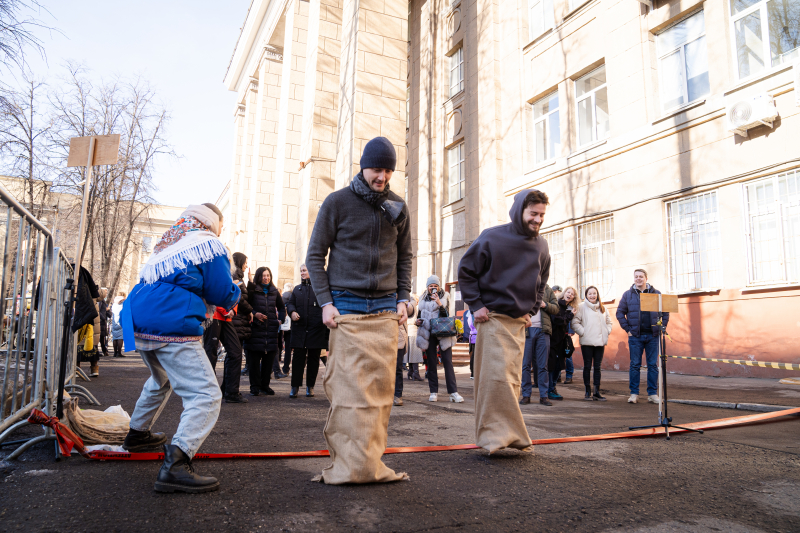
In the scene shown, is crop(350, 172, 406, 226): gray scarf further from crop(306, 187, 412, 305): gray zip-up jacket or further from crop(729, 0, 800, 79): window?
crop(729, 0, 800, 79): window

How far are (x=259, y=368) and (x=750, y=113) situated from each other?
10.3m

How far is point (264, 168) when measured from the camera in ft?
85.6

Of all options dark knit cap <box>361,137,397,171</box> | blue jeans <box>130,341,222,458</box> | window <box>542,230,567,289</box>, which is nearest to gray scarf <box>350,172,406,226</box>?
dark knit cap <box>361,137,397,171</box>

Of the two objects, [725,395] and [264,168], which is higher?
[264,168]

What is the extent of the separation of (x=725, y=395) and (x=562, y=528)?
24.8 ft

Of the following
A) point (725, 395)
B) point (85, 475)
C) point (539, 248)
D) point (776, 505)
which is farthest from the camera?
point (725, 395)

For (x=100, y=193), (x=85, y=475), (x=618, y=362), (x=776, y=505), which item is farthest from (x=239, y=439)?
(x=100, y=193)

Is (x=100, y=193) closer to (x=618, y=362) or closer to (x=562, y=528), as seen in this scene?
(x=618, y=362)

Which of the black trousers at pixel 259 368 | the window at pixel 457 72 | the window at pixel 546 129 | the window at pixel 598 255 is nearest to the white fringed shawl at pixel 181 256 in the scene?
the black trousers at pixel 259 368

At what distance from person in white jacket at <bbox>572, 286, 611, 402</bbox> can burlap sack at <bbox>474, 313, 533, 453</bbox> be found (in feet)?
17.1

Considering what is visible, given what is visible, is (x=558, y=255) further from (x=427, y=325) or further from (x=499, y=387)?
(x=499, y=387)

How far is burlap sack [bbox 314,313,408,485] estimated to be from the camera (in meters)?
3.11

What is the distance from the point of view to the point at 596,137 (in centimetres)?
1481

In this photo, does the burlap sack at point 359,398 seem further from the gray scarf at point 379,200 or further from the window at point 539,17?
the window at point 539,17
